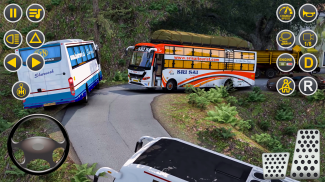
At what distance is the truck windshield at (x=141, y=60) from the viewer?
19.8 metres

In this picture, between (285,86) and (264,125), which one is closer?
(285,86)

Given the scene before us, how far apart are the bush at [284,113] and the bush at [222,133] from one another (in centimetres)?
865

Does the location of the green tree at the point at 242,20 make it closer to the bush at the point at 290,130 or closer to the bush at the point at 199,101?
the bush at the point at 290,130

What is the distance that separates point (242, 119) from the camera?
1493 centimetres

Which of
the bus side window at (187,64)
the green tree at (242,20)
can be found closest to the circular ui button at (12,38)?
the bus side window at (187,64)

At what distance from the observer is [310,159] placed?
283 cm

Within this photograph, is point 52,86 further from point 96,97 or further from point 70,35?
point 70,35

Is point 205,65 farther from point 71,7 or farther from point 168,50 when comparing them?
point 71,7

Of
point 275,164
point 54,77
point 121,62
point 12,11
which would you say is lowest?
point 121,62

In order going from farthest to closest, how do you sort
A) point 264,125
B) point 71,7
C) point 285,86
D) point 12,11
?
point 71,7 < point 264,125 < point 285,86 < point 12,11

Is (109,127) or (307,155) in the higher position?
(307,155)

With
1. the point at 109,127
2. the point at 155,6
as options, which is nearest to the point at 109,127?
the point at 109,127

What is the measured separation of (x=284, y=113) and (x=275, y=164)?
1721cm

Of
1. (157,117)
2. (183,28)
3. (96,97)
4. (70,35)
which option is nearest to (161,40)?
(96,97)
